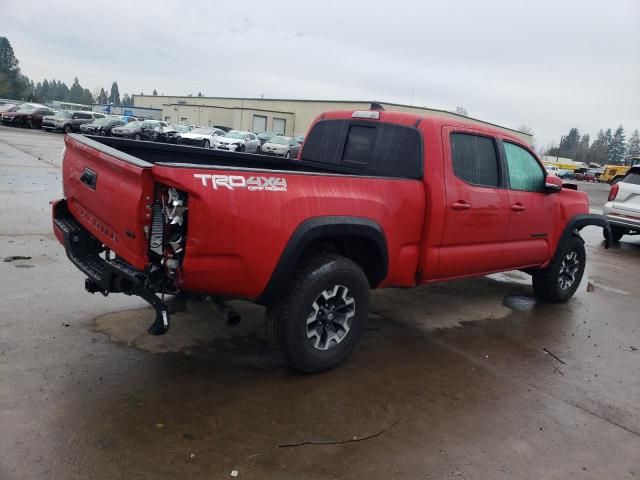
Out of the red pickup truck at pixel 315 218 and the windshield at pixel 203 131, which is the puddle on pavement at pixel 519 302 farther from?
the windshield at pixel 203 131

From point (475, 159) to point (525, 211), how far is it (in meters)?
0.97

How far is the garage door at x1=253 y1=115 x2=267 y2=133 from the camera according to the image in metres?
60.0

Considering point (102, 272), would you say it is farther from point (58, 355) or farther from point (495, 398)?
point (495, 398)

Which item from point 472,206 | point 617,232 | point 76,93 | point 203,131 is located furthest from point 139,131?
point 76,93

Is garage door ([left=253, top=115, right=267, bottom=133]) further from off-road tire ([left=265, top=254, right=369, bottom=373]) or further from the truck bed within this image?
off-road tire ([left=265, top=254, right=369, bottom=373])

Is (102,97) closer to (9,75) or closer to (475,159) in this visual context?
(9,75)

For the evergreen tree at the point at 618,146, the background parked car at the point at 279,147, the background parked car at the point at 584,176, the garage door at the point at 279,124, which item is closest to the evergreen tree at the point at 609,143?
the evergreen tree at the point at 618,146

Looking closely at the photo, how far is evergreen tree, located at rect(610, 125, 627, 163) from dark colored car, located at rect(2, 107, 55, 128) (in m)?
122

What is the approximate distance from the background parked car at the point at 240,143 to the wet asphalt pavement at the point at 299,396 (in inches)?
1017

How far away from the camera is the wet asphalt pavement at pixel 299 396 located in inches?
111

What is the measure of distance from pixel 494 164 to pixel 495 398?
2242mm

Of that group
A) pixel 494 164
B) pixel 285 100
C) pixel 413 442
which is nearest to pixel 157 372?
pixel 413 442

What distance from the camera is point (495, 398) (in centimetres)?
378

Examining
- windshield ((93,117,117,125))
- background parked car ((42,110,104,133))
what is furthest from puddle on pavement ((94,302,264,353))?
background parked car ((42,110,104,133))
